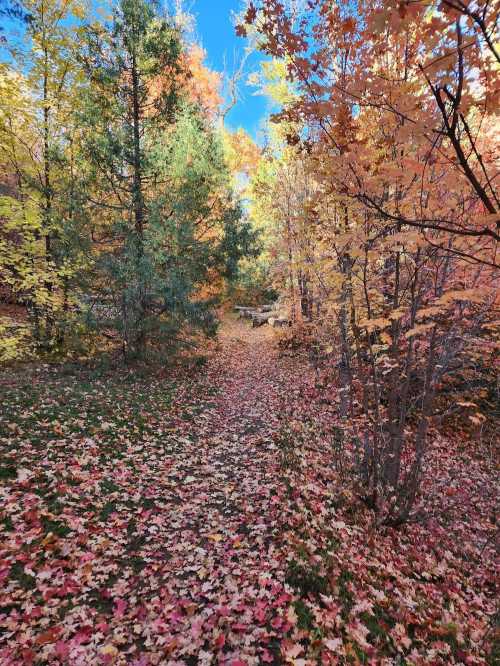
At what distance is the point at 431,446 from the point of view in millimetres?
8586

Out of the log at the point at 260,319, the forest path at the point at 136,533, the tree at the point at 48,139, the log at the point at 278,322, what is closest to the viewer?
the forest path at the point at 136,533

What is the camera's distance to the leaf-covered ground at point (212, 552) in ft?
10.5

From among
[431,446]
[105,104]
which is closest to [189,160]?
[105,104]

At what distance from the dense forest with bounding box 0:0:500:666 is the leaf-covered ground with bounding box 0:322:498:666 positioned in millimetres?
33

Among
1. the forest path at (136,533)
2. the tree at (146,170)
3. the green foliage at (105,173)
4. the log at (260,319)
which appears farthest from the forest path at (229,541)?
the log at (260,319)

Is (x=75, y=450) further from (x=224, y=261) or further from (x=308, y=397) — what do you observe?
(x=224, y=261)

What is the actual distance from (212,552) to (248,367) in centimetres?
1016

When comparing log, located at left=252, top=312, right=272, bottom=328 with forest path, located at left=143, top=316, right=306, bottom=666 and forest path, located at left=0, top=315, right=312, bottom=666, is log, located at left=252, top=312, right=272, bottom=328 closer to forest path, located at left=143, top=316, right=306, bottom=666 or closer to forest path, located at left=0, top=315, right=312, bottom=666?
forest path, located at left=143, top=316, right=306, bottom=666

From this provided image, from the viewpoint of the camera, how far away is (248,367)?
1443 centimetres

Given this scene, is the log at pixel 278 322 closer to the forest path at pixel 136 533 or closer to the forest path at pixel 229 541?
the forest path at pixel 229 541

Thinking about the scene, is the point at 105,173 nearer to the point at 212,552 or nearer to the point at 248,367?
the point at 248,367

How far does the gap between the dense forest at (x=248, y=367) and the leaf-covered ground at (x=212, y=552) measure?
33mm

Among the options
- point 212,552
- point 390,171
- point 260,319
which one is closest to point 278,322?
point 260,319

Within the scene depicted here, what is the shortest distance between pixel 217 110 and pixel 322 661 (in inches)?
1141
